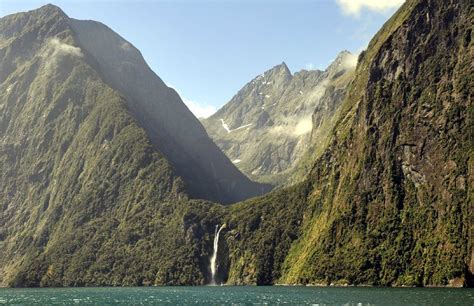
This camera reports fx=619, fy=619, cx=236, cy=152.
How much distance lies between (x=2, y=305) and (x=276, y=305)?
62.8m

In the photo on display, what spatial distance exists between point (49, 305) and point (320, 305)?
58773 millimetres

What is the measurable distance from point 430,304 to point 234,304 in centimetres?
3941

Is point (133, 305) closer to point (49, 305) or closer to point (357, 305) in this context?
point (49, 305)

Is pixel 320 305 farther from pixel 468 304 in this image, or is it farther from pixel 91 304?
pixel 91 304

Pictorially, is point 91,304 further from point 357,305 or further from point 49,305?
point 357,305

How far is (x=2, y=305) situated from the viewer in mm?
139875

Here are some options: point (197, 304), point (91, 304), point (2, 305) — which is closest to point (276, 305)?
point (197, 304)

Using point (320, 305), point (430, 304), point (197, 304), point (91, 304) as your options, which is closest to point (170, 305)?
point (197, 304)

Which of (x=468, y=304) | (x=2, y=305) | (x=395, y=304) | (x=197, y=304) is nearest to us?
(x=468, y=304)

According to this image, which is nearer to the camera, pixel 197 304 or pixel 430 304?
pixel 430 304

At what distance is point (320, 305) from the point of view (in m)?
126

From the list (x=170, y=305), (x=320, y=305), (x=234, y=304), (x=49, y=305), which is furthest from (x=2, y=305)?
(x=320, y=305)

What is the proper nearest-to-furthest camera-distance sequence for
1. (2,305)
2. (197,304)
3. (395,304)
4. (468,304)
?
(468,304)
(395,304)
(197,304)
(2,305)

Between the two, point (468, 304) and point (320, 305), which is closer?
point (468, 304)
